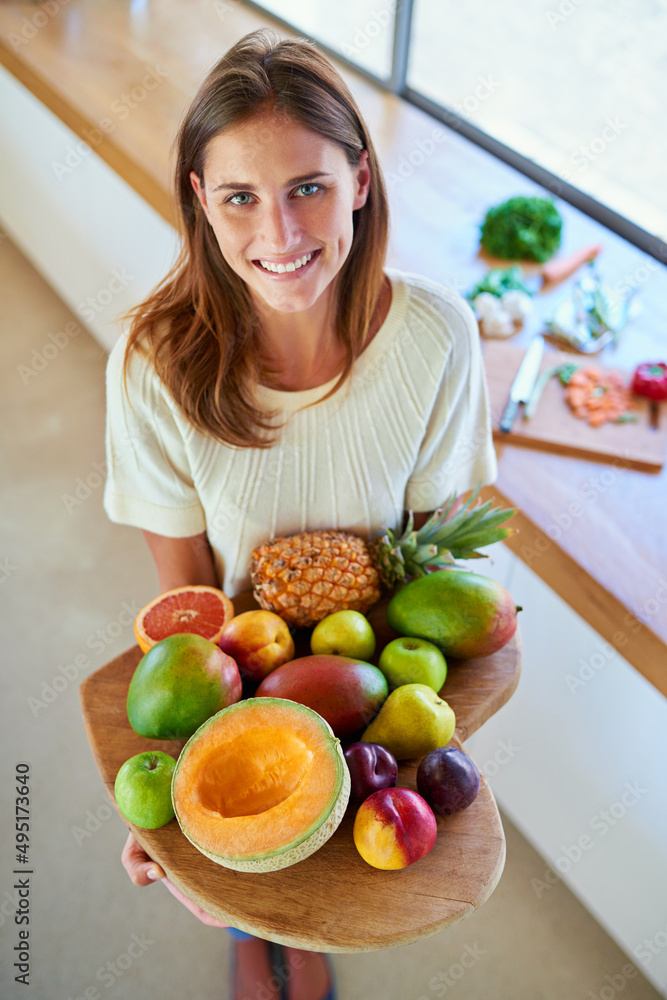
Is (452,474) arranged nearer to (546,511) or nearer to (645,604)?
(546,511)

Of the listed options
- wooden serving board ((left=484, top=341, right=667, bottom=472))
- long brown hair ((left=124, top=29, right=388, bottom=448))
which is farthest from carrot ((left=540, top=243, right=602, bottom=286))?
long brown hair ((left=124, top=29, right=388, bottom=448))

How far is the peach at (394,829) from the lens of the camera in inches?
34.4

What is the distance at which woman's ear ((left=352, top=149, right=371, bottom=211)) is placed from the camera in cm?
115

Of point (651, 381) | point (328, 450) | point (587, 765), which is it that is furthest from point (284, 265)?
point (587, 765)

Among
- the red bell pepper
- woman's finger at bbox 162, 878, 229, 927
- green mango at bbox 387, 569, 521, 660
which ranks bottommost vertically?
woman's finger at bbox 162, 878, 229, 927

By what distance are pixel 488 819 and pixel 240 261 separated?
0.79m

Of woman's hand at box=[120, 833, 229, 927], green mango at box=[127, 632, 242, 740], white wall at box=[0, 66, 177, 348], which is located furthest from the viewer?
white wall at box=[0, 66, 177, 348]

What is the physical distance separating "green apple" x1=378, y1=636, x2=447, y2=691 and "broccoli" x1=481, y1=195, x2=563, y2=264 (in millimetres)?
1436

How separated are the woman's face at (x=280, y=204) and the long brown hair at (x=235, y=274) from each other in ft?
0.07

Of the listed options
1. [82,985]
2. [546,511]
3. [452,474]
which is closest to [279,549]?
[452,474]

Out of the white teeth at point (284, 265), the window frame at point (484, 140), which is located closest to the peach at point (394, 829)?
the white teeth at point (284, 265)

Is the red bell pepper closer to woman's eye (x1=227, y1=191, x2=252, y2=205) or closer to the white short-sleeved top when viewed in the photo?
the white short-sleeved top

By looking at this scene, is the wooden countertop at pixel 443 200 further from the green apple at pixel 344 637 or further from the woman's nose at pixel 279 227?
the woman's nose at pixel 279 227

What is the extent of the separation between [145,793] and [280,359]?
2.32 ft
